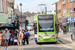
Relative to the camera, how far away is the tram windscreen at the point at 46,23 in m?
19.3

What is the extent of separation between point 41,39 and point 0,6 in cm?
1193

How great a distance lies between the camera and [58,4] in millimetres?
74500

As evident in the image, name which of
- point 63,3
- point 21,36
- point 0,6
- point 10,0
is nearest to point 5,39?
point 21,36

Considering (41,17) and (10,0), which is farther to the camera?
(10,0)

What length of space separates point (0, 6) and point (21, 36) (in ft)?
35.8

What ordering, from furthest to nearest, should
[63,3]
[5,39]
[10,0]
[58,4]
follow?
1. [58,4]
2. [63,3]
3. [10,0]
4. [5,39]

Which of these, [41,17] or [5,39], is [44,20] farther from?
[5,39]

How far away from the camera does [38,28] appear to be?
763 inches

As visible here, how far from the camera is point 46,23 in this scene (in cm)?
1948

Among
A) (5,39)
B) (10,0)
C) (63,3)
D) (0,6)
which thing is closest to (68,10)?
(63,3)

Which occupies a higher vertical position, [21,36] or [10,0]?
[10,0]

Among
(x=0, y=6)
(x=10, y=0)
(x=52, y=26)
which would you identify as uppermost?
(x=10, y=0)

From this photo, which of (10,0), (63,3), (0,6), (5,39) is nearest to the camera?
(5,39)

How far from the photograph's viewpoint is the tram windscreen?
63.5 ft
